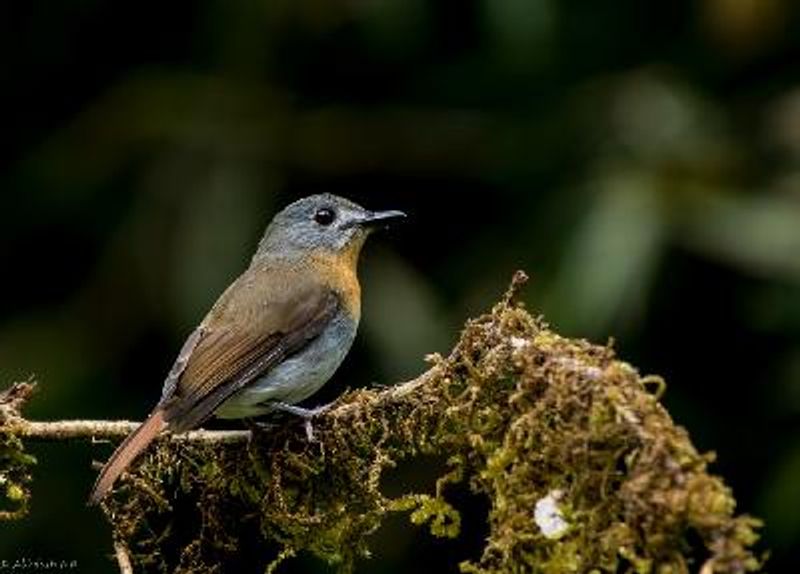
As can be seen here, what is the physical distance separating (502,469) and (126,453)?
1.11 m

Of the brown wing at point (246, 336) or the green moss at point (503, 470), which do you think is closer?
the green moss at point (503, 470)

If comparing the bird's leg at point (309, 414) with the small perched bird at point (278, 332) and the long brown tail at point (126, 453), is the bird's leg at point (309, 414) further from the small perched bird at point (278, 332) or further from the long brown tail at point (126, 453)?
the long brown tail at point (126, 453)

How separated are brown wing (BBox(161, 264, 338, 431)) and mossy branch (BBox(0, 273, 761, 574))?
134mm

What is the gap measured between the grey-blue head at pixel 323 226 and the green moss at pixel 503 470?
4.03ft

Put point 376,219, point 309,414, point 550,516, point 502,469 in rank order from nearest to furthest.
Result: point 550,516, point 502,469, point 309,414, point 376,219

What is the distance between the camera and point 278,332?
16.4 feet

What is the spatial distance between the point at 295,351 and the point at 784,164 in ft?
11.4

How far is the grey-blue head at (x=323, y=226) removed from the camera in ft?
18.4

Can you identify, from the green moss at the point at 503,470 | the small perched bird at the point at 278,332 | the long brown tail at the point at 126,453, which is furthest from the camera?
the small perched bird at the point at 278,332

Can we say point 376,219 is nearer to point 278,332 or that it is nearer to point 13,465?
point 278,332

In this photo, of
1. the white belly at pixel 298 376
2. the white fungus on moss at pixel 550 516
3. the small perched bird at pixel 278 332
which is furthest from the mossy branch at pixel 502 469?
the white belly at pixel 298 376

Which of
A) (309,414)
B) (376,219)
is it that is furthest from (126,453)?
(376,219)

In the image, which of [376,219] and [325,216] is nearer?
[376,219]

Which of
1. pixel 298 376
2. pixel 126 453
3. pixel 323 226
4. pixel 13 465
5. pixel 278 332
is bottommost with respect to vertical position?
pixel 13 465
